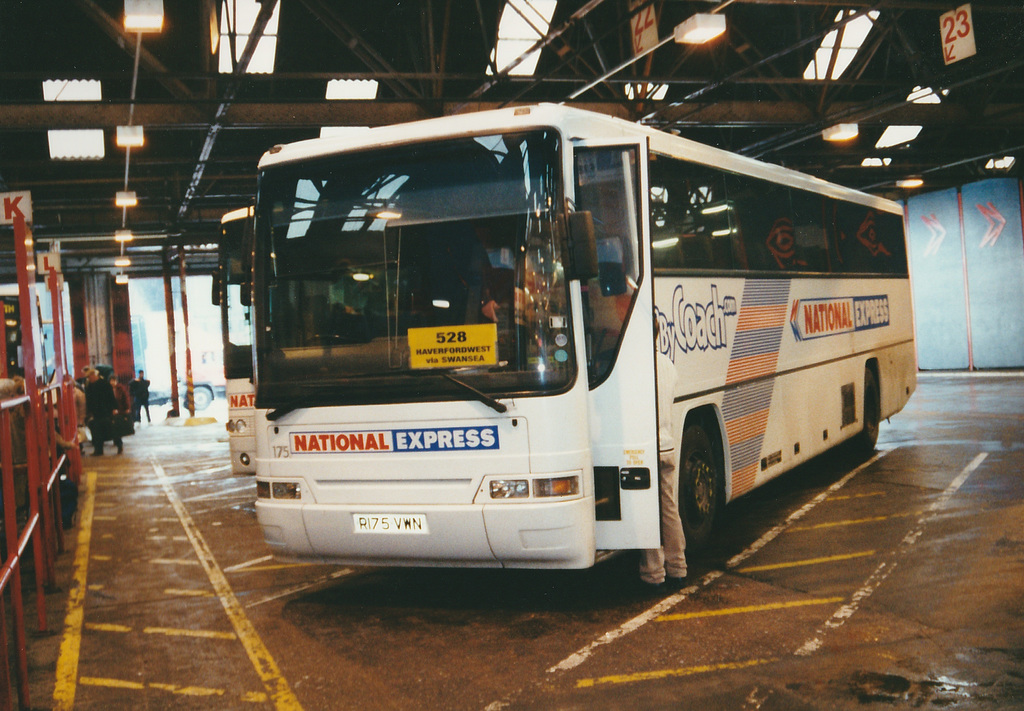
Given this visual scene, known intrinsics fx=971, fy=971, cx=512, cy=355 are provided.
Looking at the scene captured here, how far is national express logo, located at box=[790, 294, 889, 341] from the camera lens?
9.72 m

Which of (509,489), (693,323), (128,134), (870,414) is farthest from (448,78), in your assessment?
(509,489)

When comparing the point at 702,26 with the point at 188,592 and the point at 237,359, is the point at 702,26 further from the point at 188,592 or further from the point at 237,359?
the point at 188,592

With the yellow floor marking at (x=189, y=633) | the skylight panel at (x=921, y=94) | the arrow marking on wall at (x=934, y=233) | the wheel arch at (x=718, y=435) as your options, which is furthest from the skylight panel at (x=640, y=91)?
the arrow marking on wall at (x=934, y=233)

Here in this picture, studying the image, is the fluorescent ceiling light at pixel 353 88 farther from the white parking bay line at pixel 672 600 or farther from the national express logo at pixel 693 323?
the white parking bay line at pixel 672 600

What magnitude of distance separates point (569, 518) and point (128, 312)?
39.2 meters

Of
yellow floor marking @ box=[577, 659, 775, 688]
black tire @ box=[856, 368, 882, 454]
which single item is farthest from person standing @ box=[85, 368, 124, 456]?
yellow floor marking @ box=[577, 659, 775, 688]

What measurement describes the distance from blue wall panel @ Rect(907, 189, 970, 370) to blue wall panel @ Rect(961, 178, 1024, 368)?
392 mm

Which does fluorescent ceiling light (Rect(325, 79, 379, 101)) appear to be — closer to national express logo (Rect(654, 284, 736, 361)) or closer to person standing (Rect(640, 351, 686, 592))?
national express logo (Rect(654, 284, 736, 361))

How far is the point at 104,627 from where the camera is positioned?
6574mm

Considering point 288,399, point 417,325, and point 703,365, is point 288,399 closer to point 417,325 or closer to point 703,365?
point 417,325

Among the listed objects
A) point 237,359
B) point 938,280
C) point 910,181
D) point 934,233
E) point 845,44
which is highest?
point 845,44

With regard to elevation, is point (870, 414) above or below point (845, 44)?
below

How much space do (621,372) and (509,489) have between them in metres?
1.02

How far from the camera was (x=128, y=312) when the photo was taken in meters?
41.1
